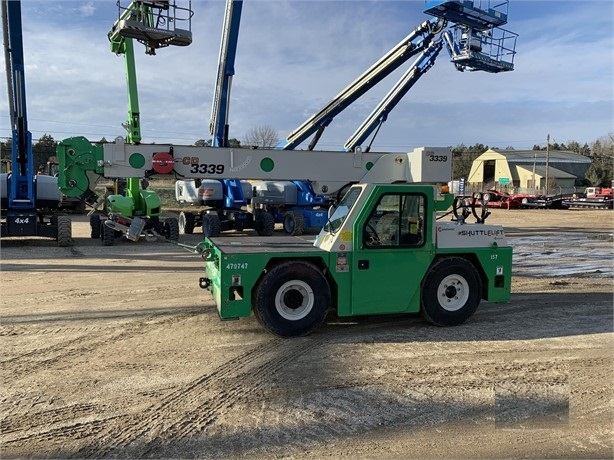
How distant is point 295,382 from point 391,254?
7.36ft

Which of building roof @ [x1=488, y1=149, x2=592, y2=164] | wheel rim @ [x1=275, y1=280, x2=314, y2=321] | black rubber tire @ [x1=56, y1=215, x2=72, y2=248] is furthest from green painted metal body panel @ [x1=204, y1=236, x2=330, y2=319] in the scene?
building roof @ [x1=488, y1=149, x2=592, y2=164]

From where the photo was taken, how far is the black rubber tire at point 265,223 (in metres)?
18.1

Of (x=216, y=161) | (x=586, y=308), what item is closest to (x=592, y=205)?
(x=586, y=308)

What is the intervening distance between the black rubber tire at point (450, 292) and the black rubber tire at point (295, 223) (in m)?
11.7

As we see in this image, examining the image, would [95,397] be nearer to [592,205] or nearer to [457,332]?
[457,332]

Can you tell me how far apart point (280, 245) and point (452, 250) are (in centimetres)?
233

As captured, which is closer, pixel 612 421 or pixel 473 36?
pixel 612 421

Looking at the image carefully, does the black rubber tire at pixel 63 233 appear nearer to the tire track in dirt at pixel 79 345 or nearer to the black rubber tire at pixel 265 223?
the black rubber tire at pixel 265 223

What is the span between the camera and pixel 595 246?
17.0 meters

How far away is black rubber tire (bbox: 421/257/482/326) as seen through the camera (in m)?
6.79

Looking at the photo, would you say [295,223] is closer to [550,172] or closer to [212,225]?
[212,225]

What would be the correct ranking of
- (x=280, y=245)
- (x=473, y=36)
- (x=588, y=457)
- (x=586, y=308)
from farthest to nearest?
(x=473, y=36) → (x=586, y=308) → (x=280, y=245) → (x=588, y=457)

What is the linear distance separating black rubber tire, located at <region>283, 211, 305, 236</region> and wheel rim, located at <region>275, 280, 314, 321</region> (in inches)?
472

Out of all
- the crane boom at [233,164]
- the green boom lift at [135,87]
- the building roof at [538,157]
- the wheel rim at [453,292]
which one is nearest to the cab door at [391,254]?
the wheel rim at [453,292]
